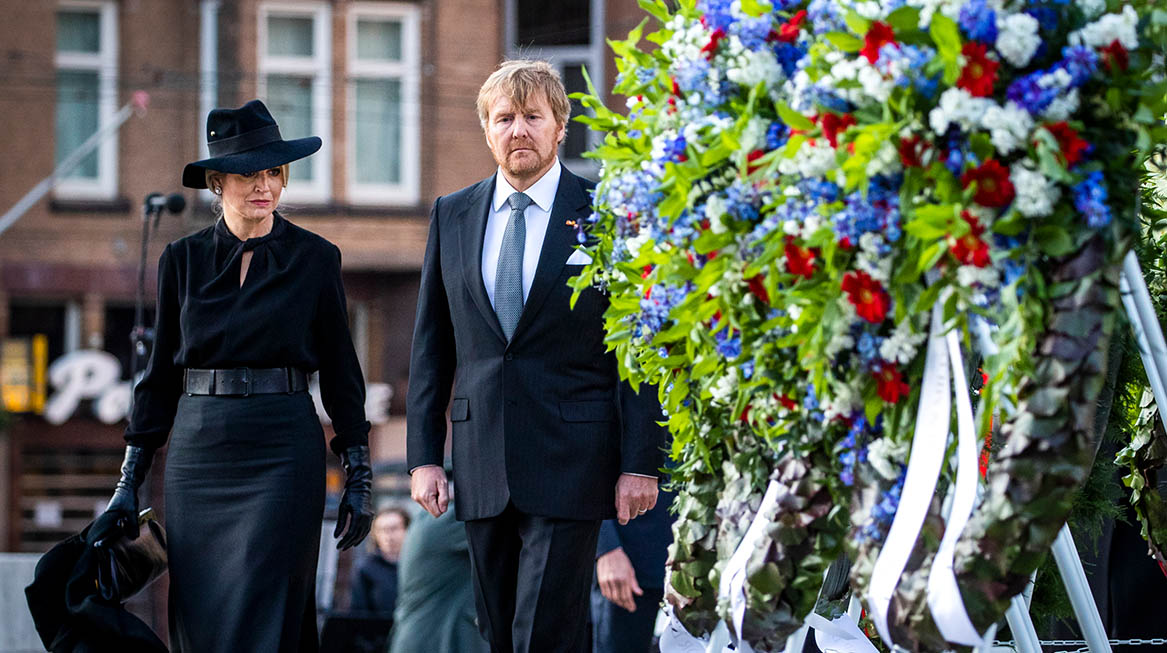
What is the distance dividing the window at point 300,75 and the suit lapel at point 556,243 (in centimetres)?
1459

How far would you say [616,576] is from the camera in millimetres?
4484

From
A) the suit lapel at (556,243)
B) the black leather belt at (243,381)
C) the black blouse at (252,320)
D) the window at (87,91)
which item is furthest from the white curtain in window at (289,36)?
the suit lapel at (556,243)

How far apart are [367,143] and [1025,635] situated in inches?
614

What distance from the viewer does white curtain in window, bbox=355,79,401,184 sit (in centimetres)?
1852

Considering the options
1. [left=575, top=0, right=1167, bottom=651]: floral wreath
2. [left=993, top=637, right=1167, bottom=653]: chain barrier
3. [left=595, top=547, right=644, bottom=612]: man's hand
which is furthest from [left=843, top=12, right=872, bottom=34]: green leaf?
[left=993, top=637, right=1167, bottom=653]: chain barrier

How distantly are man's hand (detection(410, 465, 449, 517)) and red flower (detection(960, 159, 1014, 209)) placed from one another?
1.91 metres

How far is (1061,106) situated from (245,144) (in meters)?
2.47

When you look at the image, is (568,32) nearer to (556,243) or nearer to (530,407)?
(556,243)

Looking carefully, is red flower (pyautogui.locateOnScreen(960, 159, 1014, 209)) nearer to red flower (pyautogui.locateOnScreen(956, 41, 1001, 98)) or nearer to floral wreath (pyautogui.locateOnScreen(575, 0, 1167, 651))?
floral wreath (pyautogui.locateOnScreen(575, 0, 1167, 651))

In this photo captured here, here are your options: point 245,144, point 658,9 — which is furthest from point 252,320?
point 658,9

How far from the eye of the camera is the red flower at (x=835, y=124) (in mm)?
2566

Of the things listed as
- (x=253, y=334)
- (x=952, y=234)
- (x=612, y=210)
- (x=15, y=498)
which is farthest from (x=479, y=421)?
(x=15, y=498)

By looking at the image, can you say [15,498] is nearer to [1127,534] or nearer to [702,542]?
[1127,534]

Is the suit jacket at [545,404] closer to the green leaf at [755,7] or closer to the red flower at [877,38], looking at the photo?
the green leaf at [755,7]
